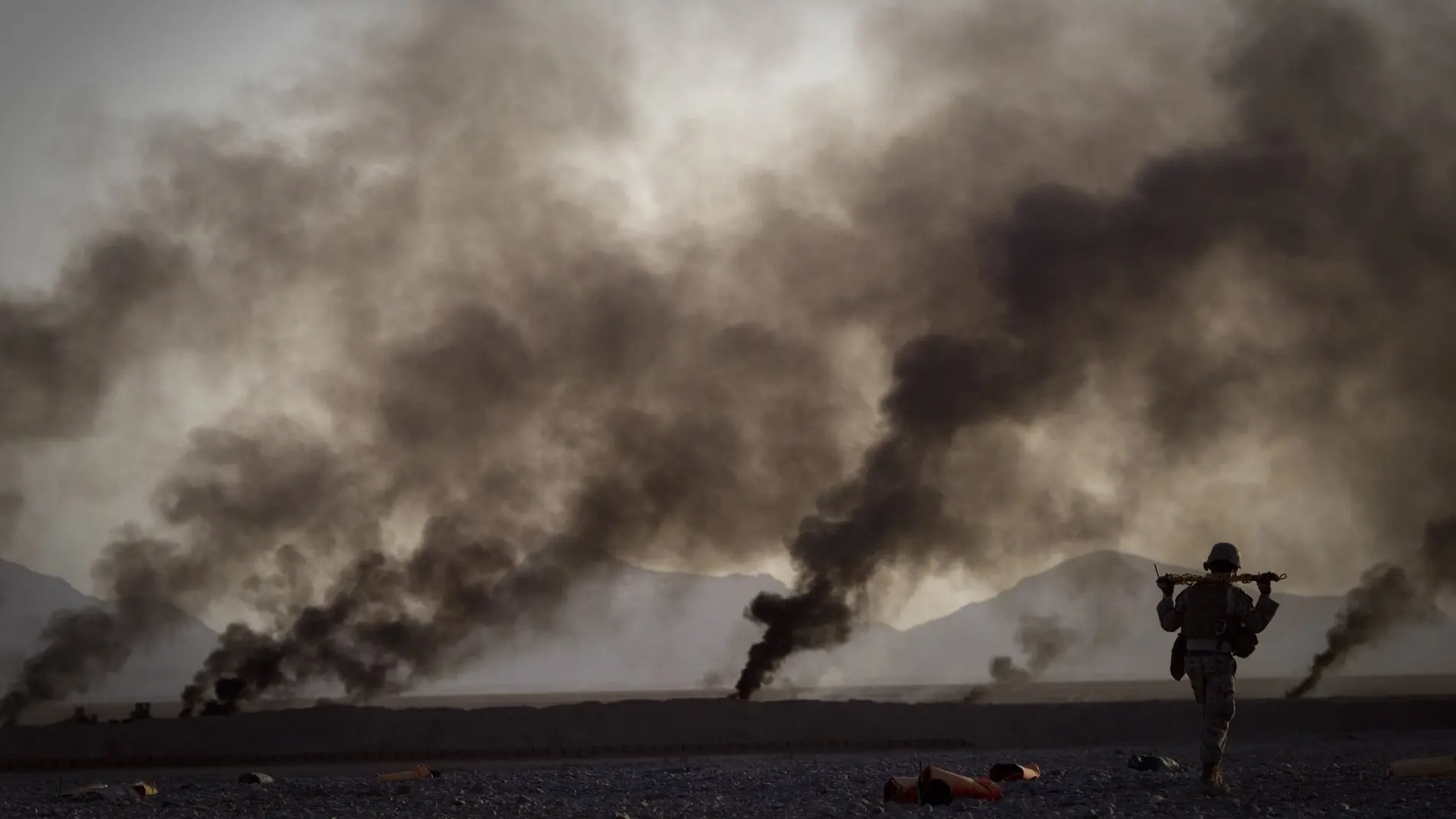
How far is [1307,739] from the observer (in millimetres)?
36969

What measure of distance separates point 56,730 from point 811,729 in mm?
24938

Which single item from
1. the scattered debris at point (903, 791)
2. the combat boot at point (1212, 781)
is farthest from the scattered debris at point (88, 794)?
the combat boot at point (1212, 781)

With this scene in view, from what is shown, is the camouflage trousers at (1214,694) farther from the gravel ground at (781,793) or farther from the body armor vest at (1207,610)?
the gravel ground at (781,793)

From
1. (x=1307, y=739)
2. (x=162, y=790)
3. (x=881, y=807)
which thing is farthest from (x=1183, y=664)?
(x=1307, y=739)

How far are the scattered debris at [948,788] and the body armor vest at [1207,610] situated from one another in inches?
133

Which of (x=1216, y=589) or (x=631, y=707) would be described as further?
(x=631, y=707)

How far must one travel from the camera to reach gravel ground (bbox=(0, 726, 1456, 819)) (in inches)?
628

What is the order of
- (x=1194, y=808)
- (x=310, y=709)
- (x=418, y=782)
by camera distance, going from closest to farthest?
1. (x=1194, y=808)
2. (x=418, y=782)
3. (x=310, y=709)

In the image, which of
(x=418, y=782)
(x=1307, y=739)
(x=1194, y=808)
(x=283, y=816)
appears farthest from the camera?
(x=1307, y=739)

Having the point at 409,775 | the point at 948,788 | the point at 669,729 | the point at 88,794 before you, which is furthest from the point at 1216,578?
the point at 669,729

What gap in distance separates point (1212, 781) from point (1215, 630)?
1950 millimetres

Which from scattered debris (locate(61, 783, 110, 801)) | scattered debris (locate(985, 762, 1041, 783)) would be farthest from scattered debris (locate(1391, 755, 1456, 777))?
scattered debris (locate(61, 783, 110, 801))

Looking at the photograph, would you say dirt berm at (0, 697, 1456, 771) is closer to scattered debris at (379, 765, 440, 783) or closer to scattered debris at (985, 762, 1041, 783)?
scattered debris at (379, 765, 440, 783)

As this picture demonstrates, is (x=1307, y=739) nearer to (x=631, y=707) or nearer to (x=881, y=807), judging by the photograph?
(x=631, y=707)
